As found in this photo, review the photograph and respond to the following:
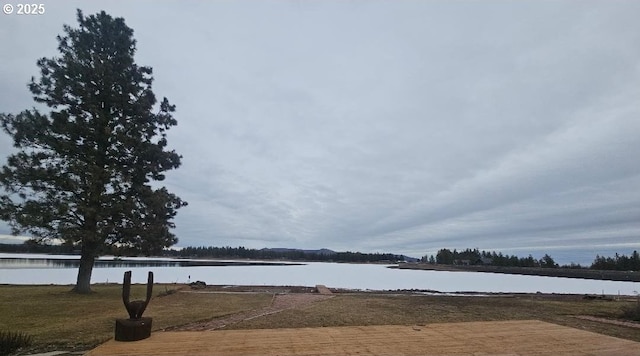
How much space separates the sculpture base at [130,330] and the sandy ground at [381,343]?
0.36ft

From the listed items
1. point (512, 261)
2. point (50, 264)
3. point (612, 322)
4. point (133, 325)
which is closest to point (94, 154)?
point (133, 325)

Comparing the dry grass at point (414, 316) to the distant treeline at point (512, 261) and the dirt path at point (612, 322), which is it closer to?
the dirt path at point (612, 322)

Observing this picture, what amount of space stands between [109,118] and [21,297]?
28.8 feet

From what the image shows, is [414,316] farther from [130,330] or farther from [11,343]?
[11,343]

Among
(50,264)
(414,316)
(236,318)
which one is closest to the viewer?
(236,318)

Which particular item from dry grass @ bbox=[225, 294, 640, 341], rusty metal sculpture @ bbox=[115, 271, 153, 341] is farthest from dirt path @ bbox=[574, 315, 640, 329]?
rusty metal sculpture @ bbox=[115, 271, 153, 341]

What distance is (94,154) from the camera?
18938mm

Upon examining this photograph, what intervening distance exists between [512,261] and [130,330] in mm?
141815

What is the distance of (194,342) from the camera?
5.75m

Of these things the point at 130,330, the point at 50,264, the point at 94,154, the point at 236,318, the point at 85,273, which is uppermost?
the point at 94,154

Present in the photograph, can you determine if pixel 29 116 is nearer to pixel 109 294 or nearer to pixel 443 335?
pixel 109 294

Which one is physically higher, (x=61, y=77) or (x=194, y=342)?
(x=61, y=77)

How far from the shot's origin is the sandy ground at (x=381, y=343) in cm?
540

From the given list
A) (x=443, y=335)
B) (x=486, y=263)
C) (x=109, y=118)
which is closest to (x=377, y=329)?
(x=443, y=335)
